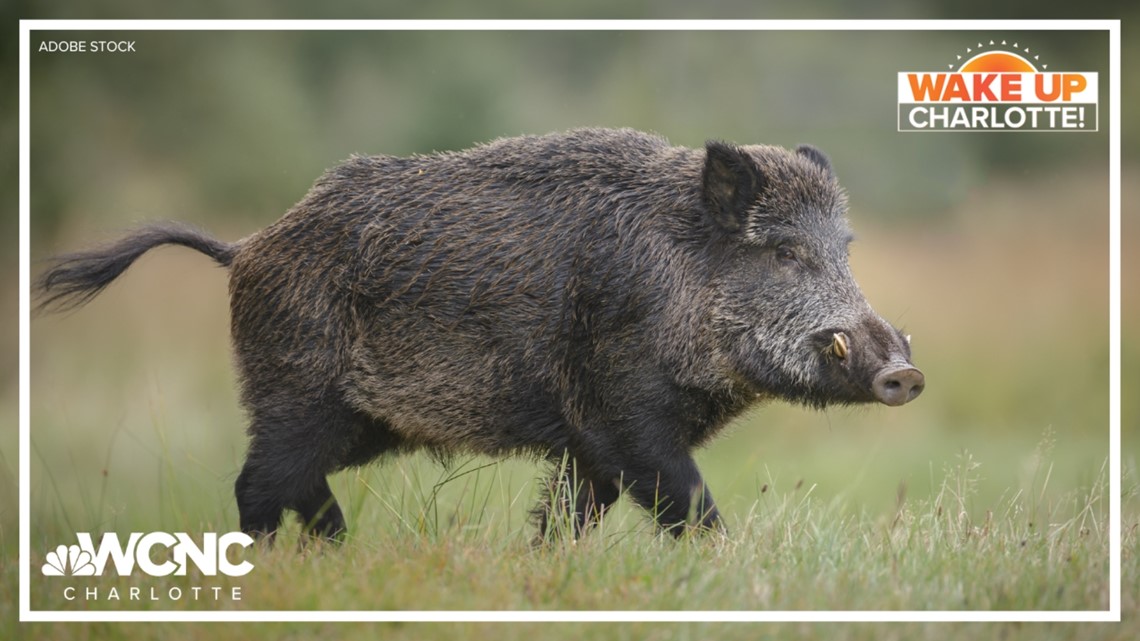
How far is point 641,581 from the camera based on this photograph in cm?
475

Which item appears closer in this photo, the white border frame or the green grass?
the green grass

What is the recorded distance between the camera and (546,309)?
5.65m

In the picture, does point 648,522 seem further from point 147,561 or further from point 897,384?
point 147,561

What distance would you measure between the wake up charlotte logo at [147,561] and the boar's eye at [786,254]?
2434 mm

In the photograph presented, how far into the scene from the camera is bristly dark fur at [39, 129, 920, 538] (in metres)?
5.55

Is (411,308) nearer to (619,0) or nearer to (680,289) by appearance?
(680,289)

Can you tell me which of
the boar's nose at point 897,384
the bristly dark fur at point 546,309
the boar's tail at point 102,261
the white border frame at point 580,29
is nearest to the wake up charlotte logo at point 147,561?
the white border frame at point 580,29

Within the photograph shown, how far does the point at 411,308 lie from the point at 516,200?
2.14 ft

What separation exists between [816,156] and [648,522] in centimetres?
180

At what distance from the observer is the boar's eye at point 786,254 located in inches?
223

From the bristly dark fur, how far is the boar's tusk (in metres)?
0.02

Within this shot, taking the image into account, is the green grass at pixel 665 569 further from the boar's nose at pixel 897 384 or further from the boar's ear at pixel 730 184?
the boar's ear at pixel 730 184

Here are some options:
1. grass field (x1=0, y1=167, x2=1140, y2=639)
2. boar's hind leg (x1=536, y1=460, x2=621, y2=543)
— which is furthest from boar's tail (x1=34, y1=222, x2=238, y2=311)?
boar's hind leg (x1=536, y1=460, x2=621, y2=543)

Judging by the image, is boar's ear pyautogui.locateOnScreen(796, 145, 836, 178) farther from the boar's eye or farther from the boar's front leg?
the boar's front leg
